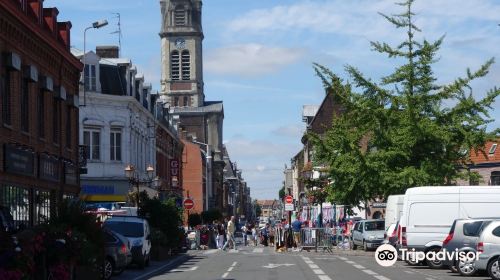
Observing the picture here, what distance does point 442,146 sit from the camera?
44.5 meters

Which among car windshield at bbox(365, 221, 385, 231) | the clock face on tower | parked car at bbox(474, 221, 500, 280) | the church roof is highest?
the clock face on tower

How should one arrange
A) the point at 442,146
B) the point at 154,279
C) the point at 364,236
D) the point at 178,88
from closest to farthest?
the point at 154,279 → the point at 442,146 → the point at 364,236 → the point at 178,88

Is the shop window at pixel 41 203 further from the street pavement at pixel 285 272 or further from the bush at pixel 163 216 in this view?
the street pavement at pixel 285 272

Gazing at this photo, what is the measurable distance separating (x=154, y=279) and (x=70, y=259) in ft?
22.1

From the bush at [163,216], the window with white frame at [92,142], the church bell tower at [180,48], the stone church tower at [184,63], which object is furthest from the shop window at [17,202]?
the church bell tower at [180,48]

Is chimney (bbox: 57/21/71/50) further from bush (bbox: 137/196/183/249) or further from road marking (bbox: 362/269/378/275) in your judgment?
road marking (bbox: 362/269/378/275)

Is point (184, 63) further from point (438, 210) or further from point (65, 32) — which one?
point (438, 210)

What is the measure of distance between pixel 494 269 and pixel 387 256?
10.9m

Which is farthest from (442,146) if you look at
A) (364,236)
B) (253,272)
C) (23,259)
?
(23,259)

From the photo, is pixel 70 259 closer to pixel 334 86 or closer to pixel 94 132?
pixel 334 86

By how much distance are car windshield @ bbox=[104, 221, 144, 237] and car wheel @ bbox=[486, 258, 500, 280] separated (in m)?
12.0

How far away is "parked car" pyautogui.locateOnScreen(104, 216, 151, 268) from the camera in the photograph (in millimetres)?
30688

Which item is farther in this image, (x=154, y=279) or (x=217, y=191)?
(x=217, y=191)

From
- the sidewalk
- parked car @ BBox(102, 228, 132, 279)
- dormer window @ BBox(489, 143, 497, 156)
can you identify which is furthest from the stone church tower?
parked car @ BBox(102, 228, 132, 279)
